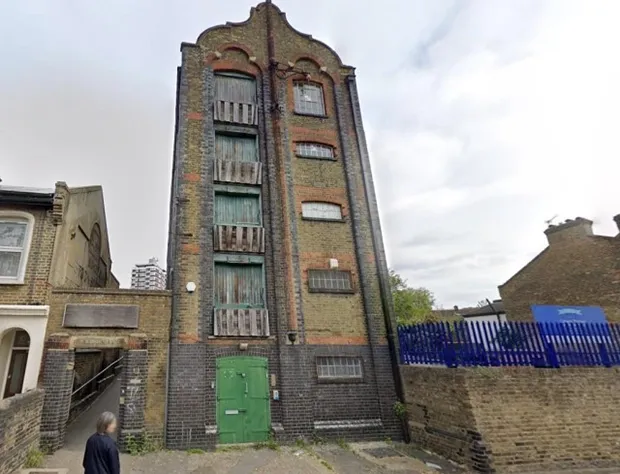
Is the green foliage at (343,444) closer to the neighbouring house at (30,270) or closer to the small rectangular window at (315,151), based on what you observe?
the neighbouring house at (30,270)

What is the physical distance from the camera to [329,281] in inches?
491

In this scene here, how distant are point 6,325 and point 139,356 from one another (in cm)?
339

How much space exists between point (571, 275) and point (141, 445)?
20.7 metres

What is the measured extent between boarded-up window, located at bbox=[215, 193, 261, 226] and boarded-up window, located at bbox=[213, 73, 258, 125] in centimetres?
323

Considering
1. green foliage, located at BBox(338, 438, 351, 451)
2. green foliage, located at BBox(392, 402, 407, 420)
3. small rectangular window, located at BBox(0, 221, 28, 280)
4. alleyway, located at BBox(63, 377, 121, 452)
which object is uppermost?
small rectangular window, located at BBox(0, 221, 28, 280)

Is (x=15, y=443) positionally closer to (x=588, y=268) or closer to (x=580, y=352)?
(x=580, y=352)

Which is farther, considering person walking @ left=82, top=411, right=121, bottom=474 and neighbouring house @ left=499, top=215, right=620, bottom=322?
neighbouring house @ left=499, top=215, right=620, bottom=322

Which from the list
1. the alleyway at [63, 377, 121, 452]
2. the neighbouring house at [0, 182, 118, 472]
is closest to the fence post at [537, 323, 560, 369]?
the alleyway at [63, 377, 121, 452]

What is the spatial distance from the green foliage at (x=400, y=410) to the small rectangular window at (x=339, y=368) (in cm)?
138

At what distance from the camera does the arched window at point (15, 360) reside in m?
9.76

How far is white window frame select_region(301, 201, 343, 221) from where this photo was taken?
1332 centimetres

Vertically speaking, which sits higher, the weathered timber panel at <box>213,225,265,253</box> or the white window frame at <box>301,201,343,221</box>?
the white window frame at <box>301,201,343,221</box>

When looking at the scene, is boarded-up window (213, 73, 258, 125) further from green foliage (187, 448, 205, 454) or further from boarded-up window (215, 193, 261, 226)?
green foliage (187, 448, 205, 454)

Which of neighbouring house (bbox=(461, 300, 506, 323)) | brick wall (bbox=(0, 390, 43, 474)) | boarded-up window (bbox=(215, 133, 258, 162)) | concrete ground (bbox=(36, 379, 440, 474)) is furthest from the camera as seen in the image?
neighbouring house (bbox=(461, 300, 506, 323))
